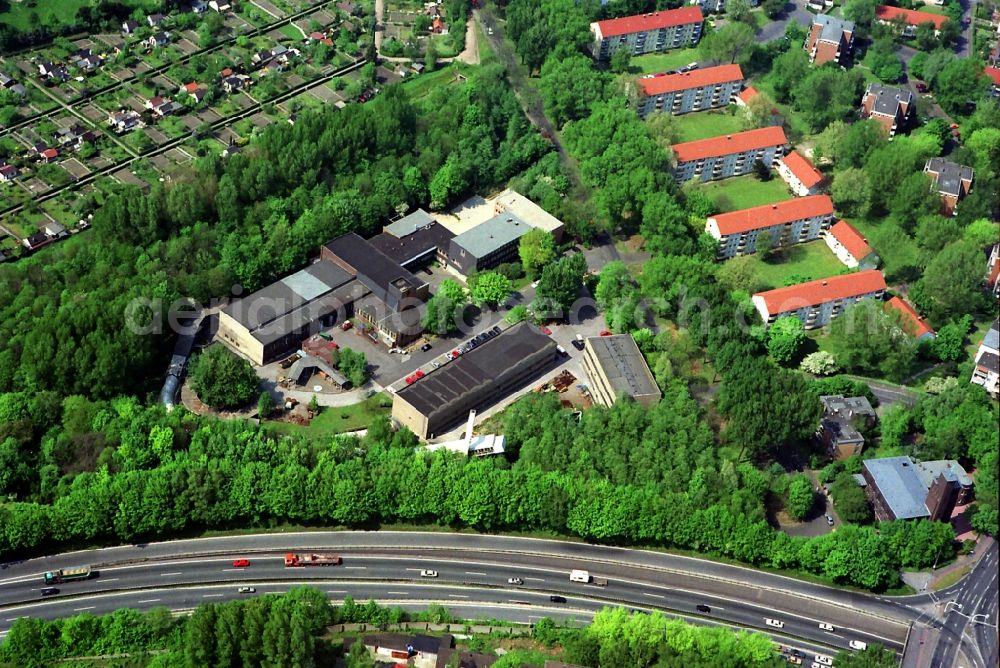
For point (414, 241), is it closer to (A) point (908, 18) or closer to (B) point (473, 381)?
(B) point (473, 381)

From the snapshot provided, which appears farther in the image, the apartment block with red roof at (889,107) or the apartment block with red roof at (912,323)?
the apartment block with red roof at (889,107)

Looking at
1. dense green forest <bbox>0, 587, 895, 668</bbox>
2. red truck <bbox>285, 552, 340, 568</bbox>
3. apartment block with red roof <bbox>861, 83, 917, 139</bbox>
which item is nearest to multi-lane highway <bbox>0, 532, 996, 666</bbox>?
red truck <bbox>285, 552, 340, 568</bbox>

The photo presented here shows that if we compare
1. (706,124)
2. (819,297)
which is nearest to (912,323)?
(819,297)

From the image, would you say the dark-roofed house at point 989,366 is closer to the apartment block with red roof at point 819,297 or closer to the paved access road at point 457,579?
the apartment block with red roof at point 819,297

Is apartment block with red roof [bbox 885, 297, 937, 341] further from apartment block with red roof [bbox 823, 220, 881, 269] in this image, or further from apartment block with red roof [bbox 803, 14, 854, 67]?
apartment block with red roof [bbox 803, 14, 854, 67]

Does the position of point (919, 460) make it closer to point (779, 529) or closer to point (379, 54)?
point (779, 529)

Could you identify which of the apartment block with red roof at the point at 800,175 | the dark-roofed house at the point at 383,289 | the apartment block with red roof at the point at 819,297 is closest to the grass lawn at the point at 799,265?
the apartment block with red roof at the point at 819,297
